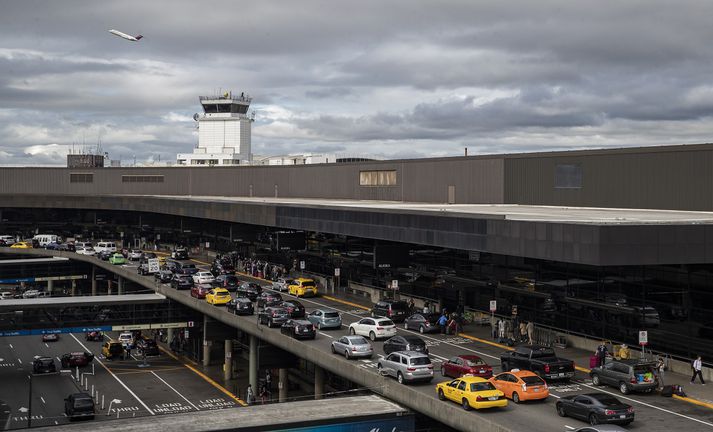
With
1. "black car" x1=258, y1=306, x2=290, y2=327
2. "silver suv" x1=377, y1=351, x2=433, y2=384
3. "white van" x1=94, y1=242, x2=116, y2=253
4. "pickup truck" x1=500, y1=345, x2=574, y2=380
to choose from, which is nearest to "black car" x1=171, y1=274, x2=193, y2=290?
"black car" x1=258, y1=306, x2=290, y2=327

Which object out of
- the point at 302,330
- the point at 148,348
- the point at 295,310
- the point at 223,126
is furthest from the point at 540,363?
the point at 223,126

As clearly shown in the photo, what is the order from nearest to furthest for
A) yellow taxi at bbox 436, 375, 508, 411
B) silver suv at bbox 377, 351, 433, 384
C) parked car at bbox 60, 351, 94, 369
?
yellow taxi at bbox 436, 375, 508, 411, silver suv at bbox 377, 351, 433, 384, parked car at bbox 60, 351, 94, 369

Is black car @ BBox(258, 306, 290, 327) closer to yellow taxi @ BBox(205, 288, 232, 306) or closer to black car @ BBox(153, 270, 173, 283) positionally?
yellow taxi @ BBox(205, 288, 232, 306)

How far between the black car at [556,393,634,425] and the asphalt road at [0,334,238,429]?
Answer: 2138 centimetres

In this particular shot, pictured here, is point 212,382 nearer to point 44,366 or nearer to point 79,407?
→ point 44,366

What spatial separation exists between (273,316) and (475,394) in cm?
2210

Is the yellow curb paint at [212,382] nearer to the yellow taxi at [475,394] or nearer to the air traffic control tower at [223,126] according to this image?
the yellow taxi at [475,394]

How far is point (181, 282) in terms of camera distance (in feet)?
227

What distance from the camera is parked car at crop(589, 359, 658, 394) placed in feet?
110

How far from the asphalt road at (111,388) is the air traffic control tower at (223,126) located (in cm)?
10203

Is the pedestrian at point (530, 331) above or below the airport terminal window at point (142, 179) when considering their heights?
below

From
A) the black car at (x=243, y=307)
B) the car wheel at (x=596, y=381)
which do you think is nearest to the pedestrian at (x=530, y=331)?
the car wheel at (x=596, y=381)

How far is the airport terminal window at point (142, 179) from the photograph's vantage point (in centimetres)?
11969

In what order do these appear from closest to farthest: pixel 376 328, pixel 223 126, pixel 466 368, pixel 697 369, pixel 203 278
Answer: pixel 466 368 → pixel 697 369 → pixel 376 328 → pixel 203 278 → pixel 223 126
